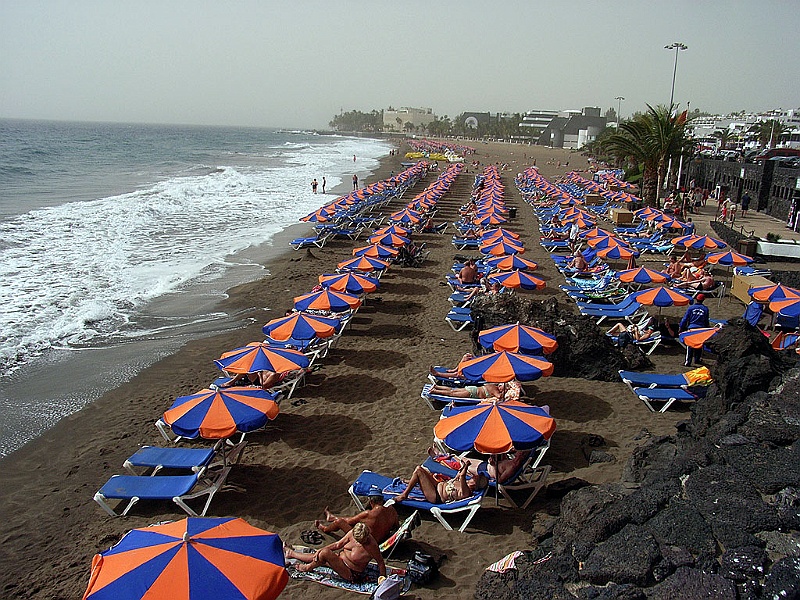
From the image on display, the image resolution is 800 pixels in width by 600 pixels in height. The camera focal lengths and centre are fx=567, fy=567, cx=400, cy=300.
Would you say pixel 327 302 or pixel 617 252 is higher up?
pixel 617 252

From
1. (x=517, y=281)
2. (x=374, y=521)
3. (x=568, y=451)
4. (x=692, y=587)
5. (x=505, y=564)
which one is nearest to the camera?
(x=692, y=587)

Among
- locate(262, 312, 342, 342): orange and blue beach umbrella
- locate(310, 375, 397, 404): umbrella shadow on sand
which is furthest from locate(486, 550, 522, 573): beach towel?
locate(262, 312, 342, 342): orange and blue beach umbrella

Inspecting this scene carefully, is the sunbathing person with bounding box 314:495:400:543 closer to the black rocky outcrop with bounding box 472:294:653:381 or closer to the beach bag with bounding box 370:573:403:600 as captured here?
the beach bag with bounding box 370:573:403:600

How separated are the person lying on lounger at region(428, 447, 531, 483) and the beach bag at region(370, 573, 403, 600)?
1653 mm

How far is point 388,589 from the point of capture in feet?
15.6

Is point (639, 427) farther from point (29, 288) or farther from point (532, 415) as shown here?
point (29, 288)

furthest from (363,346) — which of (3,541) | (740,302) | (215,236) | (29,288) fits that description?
(215,236)

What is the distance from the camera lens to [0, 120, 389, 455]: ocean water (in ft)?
33.1

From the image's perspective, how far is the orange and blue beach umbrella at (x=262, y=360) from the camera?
316 inches

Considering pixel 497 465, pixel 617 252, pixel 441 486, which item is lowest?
pixel 441 486

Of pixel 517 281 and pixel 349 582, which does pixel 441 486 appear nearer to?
pixel 349 582

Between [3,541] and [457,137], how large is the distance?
159m

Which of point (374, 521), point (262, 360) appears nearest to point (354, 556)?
point (374, 521)

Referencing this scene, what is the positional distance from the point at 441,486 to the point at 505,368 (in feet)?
7.19
